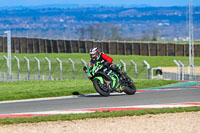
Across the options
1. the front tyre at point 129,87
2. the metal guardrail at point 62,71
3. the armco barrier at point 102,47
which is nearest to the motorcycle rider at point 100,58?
the front tyre at point 129,87

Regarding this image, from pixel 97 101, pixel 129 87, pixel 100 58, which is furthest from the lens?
pixel 129 87

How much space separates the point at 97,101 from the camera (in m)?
15.1

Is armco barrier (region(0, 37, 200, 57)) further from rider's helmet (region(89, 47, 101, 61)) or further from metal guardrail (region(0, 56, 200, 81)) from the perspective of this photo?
rider's helmet (region(89, 47, 101, 61))

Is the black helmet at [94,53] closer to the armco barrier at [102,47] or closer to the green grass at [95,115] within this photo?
the green grass at [95,115]

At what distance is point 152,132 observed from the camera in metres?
10.1

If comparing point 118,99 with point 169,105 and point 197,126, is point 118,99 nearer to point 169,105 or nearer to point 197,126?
point 169,105

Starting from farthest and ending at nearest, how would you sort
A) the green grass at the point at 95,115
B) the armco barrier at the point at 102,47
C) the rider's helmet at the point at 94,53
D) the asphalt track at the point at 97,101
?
1. the armco barrier at the point at 102,47
2. the rider's helmet at the point at 94,53
3. the asphalt track at the point at 97,101
4. the green grass at the point at 95,115

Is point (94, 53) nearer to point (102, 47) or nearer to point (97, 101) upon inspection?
point (97, 101)

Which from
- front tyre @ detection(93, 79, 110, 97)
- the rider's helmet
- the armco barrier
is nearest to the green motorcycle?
front tyre @ detection(93, 79, 110, 97)

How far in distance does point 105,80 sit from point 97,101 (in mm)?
899

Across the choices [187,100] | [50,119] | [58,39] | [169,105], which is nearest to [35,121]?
[50,119]

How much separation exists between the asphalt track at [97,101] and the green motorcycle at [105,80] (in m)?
0.25

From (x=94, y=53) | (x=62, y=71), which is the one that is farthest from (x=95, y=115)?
(x=62, y=71)

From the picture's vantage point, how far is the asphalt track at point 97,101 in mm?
14086
